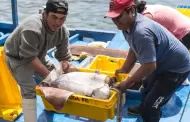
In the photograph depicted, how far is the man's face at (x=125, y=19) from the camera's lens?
2654 mm

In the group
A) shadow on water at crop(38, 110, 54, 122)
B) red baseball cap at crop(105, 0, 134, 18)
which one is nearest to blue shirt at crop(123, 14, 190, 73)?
red baseball cap at crop(105, 0, 134, 18)

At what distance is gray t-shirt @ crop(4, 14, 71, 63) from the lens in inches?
113

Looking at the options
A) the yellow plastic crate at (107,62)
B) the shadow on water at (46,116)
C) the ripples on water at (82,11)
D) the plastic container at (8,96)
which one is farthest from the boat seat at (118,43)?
the ripples on water at (82,11)

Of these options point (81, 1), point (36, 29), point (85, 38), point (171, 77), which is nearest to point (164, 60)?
point (171, 77)

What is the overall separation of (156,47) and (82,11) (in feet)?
33.6

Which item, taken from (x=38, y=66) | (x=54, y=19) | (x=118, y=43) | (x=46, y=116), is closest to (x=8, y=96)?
(x=46, y=116)

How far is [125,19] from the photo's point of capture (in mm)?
2676

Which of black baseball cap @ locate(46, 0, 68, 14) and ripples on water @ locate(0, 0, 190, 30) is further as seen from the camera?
ripples on water @ locate(0, 0, 190, 30)

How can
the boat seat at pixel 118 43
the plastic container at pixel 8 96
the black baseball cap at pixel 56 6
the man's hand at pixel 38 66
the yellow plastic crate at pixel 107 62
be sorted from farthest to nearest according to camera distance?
the boat seat at pixel 118 43
the yellow plastic crate at pixel 107 62
the plastic container at pixel 8 96
the man's hand at pixel 38 66
the black baseball cap at pixel 56 6

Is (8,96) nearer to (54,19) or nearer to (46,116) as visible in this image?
(46,116)

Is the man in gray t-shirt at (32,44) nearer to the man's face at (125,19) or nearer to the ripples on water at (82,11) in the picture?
the man's face at (125,19)

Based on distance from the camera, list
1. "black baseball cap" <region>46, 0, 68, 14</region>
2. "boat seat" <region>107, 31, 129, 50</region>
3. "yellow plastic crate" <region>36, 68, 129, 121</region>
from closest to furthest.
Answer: "yellow plastic crate" <region>36, 68, 129, 121</region>, "black baseball cap" <region>46, 0, 68, 14</region>, "boat seat" <region>107, 31, 129, 50</region>

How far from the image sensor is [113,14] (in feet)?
8.63

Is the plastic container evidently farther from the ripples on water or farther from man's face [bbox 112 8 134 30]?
the ripples on water
